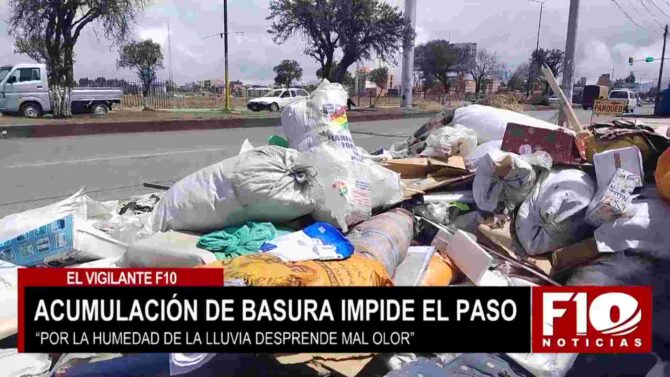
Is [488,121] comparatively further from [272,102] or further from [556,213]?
[272,102]

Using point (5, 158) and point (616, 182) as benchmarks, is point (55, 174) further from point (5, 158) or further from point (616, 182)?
point (616, 182)

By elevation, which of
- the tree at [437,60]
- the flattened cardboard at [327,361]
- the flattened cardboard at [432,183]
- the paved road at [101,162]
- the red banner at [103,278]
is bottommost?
the paved road at [101,162]

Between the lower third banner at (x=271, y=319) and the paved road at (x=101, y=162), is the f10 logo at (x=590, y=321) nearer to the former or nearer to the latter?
the lower third banner at (x=271, y=319)

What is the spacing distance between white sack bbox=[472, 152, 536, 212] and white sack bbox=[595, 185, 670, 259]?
1.66ft

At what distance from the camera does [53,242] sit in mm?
2502

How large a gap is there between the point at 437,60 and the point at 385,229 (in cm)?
4548

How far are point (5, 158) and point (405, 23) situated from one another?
1905 centimetres

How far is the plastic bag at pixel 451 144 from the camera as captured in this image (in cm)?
396

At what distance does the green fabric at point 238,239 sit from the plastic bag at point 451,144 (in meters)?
1.92

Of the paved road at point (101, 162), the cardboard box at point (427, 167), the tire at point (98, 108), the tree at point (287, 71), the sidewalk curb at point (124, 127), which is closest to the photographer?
the cardboard box at point (427, 167)

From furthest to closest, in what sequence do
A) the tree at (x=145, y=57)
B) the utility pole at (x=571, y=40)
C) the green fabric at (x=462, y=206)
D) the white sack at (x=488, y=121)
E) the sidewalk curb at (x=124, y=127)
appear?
the tree at (x=145, y=57) → the utility pole at (x=571, y=40) → the sidewalk curb at (x=124, y=127) → the white sack at (x=488, y=121) → the green fabric at (x=462, y=206)

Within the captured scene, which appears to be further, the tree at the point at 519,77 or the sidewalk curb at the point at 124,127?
the tree at the point at 519,77

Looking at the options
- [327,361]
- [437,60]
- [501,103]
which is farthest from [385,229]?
[437,60]

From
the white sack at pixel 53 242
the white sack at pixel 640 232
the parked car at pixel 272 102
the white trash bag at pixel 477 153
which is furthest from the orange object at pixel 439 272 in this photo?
the parked car at pixel 272 102
